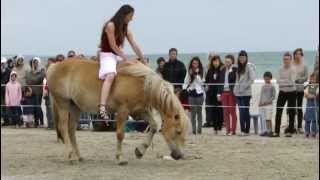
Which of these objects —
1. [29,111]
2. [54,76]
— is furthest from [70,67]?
[29,111]

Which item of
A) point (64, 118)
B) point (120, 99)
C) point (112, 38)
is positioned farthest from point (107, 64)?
point (64, 118)

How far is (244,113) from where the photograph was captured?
13.7m

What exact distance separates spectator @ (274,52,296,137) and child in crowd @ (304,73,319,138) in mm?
334

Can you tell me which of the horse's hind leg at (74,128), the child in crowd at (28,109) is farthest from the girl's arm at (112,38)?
the child in crowd at (28,109)

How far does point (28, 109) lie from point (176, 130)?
802cm

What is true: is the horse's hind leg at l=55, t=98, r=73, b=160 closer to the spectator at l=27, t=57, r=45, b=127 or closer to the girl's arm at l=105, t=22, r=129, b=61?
the girl's arm at l=105, t=22, r=129, b=61

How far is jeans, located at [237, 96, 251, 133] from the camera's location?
45.1 ft

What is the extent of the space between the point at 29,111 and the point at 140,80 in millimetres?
7732

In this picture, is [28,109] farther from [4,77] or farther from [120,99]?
[120,99]

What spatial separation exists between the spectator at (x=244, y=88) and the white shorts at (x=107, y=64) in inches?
191

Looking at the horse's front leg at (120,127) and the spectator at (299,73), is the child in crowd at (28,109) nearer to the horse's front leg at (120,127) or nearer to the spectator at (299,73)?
the spectator at (299,73)

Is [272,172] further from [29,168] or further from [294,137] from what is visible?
[294,137]

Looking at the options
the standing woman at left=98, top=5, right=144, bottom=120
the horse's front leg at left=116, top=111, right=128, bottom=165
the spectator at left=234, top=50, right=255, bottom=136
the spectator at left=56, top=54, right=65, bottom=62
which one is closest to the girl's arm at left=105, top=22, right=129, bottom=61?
the standing woman at left=98, top=5, right=144, bottom=120

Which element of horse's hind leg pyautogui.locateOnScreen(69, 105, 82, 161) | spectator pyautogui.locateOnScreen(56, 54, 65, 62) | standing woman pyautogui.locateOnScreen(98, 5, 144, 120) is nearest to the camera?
standing woman pyautogui.locateOnScreen(98, 5, 144, 120)
